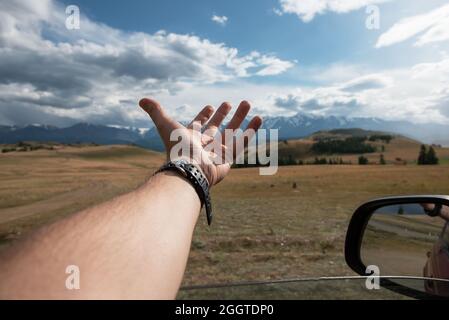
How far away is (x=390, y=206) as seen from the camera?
3.46m

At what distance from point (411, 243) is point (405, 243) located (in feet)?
0.14

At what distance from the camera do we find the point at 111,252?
125 centimetres

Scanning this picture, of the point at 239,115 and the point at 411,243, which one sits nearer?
the point at 239,115

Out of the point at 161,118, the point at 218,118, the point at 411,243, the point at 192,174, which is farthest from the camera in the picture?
the point at 411,243

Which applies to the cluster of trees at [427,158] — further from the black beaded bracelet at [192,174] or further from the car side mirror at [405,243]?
the black beaded bracelet at [192,174]

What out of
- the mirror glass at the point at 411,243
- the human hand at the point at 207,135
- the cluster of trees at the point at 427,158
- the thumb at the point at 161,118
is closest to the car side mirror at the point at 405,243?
the mirror glass at the point at 411,243

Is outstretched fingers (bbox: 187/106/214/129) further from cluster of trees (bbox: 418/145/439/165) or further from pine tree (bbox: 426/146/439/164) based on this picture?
pine tree (bbox: 426/146/439/164)

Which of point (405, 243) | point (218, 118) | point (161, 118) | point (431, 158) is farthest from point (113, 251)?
point (431, 158)

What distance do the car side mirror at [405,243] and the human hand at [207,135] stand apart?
4.26 ft

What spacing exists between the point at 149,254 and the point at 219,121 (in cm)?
133

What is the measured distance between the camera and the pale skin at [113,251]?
1.09 m

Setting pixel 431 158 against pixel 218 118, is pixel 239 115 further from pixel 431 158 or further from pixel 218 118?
pixel 431 158

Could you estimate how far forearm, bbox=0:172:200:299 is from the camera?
1.09 meters
